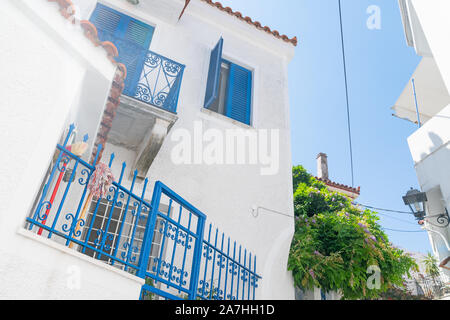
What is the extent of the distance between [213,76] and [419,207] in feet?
17.1

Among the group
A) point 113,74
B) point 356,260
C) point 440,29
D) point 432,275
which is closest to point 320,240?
point 356,260

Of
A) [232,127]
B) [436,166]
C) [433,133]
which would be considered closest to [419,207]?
[436,166]

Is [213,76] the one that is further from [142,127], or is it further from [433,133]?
[433,133]

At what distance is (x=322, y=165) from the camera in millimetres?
17953

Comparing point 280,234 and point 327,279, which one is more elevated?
point 280,234

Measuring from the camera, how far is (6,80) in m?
2.48

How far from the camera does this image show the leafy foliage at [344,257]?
6266 millimetres

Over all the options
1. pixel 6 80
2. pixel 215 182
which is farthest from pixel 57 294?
pixel 215 182
